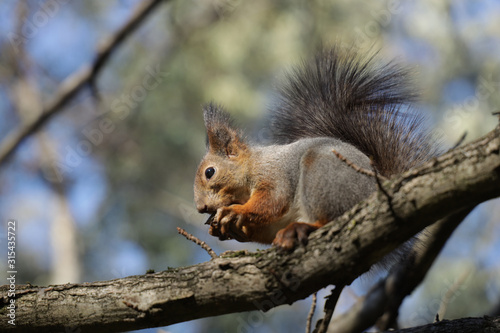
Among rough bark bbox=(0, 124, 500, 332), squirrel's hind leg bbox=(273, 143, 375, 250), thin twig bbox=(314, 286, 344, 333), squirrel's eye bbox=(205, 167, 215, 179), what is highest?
squirrel's eye bbox=(205, 167, 215, 179)

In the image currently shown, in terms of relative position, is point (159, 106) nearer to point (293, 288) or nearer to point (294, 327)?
point (294, 327)

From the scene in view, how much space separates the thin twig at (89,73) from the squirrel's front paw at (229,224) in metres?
1.59

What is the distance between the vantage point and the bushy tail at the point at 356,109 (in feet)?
8.41

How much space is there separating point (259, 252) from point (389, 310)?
134 cm

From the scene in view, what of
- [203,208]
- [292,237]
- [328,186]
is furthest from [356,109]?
[292,237]

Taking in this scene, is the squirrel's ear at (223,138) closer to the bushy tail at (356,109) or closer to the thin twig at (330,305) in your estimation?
the bushy tail at (356,109)

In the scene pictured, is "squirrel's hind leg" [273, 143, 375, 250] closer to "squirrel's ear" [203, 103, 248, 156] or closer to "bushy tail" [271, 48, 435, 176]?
"bushy tail" [271, 48, 435, 176]

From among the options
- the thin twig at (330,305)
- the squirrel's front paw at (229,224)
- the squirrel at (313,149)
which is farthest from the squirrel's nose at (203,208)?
the thin twig at (330,305)

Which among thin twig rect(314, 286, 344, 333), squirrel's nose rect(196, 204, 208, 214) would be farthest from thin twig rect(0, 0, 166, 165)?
thin twig rect(314, 286, 344, 333)

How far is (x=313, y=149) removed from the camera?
2.39 m

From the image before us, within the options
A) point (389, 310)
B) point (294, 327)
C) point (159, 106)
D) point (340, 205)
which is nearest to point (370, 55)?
point (340, 205)

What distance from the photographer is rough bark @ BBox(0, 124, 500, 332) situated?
1.53 metres

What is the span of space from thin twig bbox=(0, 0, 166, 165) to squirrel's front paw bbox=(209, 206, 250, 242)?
159 cm

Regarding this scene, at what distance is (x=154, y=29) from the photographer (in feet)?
26.6
